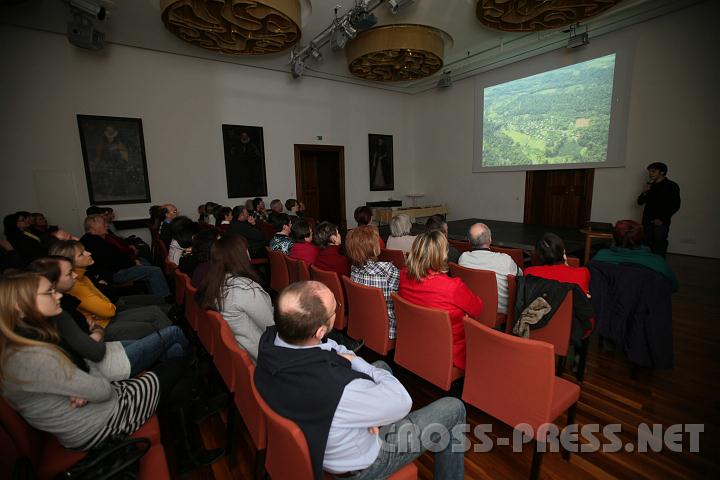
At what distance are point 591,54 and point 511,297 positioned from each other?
21.7 feet

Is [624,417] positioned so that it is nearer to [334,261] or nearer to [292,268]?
[334,261]

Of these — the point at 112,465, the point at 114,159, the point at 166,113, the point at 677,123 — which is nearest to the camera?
the point at 112,465

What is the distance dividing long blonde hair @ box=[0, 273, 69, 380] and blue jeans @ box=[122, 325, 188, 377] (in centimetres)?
65

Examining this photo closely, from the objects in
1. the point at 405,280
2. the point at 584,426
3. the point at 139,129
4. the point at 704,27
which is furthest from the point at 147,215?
the point at 704,27

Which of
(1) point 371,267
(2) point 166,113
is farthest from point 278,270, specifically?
(2) point 166,113

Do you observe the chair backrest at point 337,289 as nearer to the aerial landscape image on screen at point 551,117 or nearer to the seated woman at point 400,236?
the seated woman at point 400,236

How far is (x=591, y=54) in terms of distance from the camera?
635 centimetres

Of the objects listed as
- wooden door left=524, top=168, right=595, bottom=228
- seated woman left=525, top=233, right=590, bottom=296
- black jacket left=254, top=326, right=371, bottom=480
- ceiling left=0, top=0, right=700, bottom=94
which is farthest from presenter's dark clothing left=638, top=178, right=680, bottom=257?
black jacket left=254, top=326, right=371, bottom=480

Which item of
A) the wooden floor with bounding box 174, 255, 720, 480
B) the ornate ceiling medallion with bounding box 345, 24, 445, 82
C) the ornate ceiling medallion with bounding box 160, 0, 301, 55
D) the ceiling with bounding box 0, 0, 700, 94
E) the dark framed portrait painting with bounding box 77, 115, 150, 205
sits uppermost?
the ceiling with bounding box 0, 0, 700, 94

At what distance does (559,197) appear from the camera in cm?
730

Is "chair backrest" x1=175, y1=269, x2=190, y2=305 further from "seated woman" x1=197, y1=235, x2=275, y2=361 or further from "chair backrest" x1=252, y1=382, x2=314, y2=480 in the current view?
"chair backrest" x1=252, y1=382, x2=314, y2=480

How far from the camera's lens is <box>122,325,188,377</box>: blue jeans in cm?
190

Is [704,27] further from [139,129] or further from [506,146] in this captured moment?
[139,129]

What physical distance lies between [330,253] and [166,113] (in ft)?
18.5
